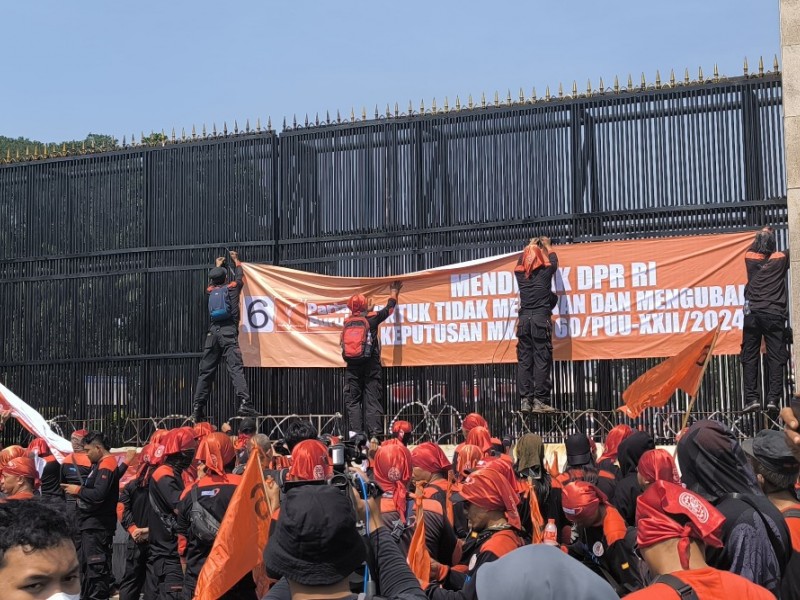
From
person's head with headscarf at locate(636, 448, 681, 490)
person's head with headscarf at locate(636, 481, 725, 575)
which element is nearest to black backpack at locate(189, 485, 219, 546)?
person's head with headscarf at locate(636, 448, 681, 490)

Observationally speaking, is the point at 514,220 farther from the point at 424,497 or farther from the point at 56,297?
the point at 424,497

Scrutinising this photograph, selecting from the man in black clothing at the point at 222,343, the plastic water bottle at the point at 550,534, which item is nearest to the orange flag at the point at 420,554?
the plastic water bottle at the point at 550,534

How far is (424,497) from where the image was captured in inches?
245

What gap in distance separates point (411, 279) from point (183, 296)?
4254 mm

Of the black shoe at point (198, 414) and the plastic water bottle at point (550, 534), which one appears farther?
the black shoe at point (198, 414)

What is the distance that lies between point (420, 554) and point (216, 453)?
6.64 feet

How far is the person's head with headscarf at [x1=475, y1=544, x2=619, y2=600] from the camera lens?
2.35 metres

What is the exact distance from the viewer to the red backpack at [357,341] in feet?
48.8

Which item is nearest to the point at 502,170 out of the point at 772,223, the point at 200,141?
the point at 772,223

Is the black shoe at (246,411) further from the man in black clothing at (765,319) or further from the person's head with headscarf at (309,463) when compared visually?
the person's head with headscarf at (309,463)

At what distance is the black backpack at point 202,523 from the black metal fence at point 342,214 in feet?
28.4

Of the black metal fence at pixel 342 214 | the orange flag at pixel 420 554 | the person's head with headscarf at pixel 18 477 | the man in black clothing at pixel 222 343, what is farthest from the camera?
the man in black clothing at pixel 222 343

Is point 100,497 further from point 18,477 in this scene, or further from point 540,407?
point 540,407

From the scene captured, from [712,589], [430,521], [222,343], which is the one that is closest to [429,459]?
[430,521]
